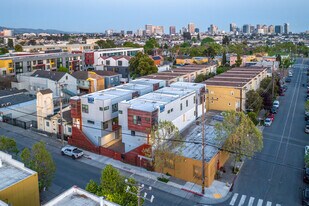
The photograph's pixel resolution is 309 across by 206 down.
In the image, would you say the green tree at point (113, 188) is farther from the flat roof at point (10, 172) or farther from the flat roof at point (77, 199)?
the flat roof at point (10, 172)

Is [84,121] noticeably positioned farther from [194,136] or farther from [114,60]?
[114,60]

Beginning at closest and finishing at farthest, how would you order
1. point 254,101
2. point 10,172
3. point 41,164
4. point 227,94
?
point 10,172 → point 41,164 → point 254,101 → point 227,94

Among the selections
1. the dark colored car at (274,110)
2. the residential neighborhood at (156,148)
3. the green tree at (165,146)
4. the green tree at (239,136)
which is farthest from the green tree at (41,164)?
the dark colored car at (274,110)

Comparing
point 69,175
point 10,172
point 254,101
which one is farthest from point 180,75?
point 10,172

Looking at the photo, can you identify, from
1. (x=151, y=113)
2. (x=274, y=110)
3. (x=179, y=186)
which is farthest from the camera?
(x=274, y=110)

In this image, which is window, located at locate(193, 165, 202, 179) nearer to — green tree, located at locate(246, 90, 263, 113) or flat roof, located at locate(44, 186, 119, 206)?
flat roof, located at locate(44, 186, 119, 206)

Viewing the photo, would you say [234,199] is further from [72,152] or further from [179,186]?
[72,152]
